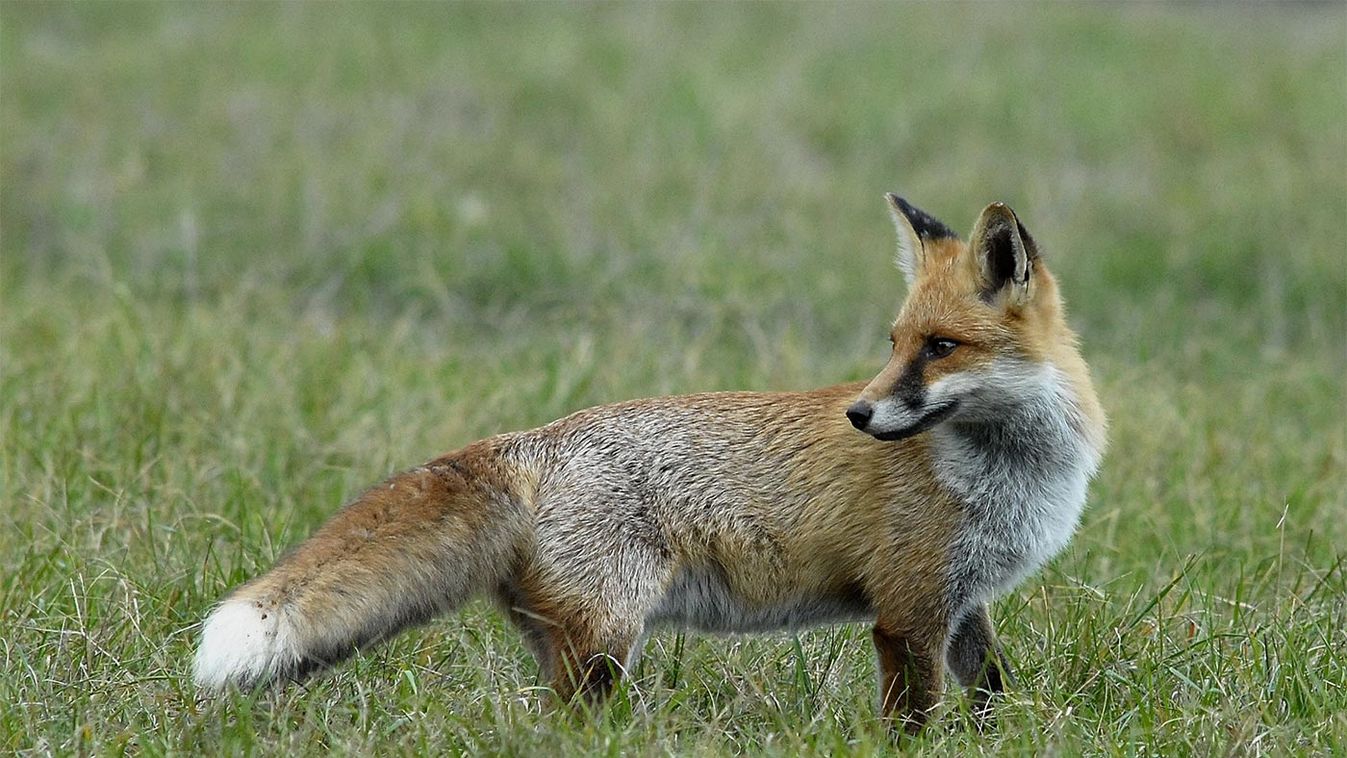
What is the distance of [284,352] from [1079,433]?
14.1ft

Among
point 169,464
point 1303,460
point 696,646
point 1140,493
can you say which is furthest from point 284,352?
point 1303,460

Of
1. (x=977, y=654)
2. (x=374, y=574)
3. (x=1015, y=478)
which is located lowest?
(x=977, y=654)

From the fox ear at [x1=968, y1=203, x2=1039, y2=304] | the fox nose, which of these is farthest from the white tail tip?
the fox ear at [x1=968, y1=203, x2=1039, y2=304]

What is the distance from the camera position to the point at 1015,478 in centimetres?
464

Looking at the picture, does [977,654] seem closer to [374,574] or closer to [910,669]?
[910,669]

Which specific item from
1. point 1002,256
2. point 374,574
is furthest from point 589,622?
point 1002,256

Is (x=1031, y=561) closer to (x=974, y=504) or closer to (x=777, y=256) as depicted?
(x=974, y=504)

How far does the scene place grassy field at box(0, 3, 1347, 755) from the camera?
4.45 m

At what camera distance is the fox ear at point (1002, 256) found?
454 cm

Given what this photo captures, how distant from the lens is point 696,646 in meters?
5.04

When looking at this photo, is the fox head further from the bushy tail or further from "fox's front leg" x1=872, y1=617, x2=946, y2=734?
the bushy tail

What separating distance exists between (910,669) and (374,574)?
1530 mm

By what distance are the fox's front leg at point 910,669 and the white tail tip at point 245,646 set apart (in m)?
1.65

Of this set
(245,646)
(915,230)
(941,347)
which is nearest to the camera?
(245,646)
